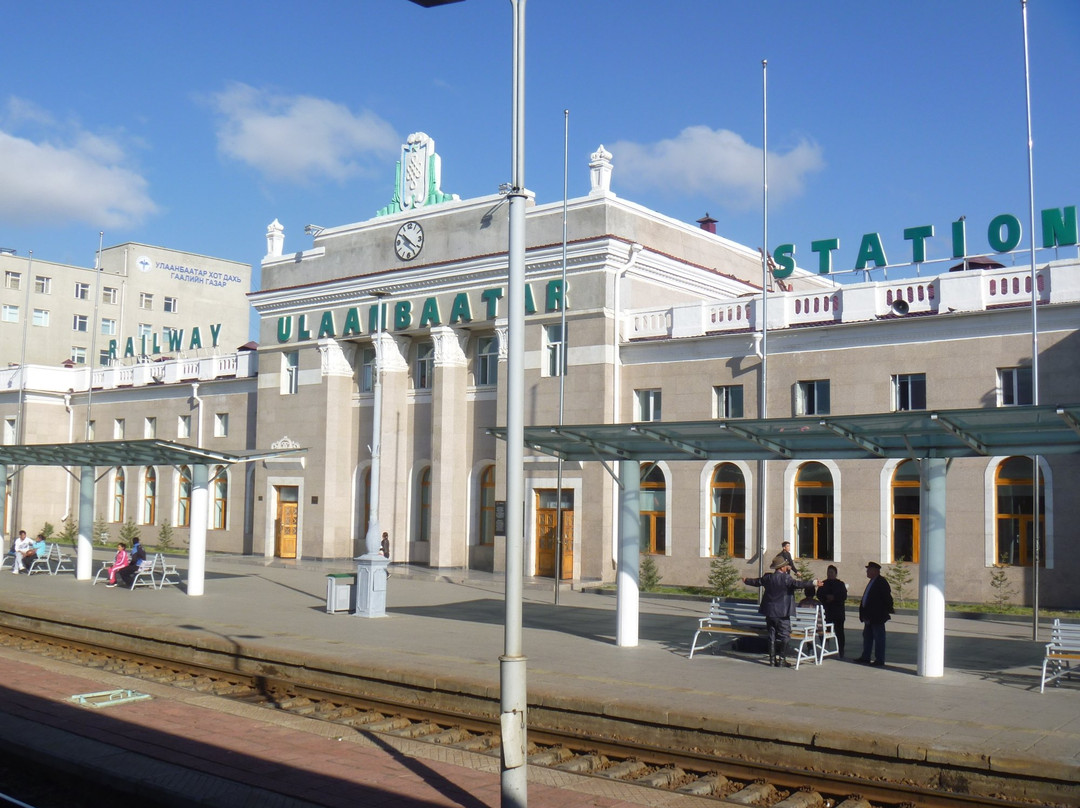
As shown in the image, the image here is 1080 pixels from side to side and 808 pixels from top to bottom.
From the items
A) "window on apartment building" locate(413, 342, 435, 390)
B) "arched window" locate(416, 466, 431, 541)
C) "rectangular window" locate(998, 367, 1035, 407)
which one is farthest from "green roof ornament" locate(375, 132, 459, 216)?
"rectangular window" locate(998, 367, 1035, 407)

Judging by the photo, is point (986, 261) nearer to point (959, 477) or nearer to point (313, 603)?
point (959, 477)

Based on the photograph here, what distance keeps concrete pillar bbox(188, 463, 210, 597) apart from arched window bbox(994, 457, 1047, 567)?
1860 centimetres

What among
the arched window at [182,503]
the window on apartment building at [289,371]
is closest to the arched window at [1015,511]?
the window on apartment building at [289,371]

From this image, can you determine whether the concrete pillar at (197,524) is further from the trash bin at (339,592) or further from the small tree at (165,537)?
the small tree at (165,537)

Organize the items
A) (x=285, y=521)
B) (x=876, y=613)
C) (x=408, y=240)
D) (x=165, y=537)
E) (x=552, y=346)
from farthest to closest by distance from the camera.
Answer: (x=165, y=537) < (x=285, y=521) < (x=408, y=240) < (x=552, y=346) < (x=876, y=613)

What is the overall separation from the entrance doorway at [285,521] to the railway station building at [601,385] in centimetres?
9

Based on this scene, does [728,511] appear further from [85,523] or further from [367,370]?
[85,523]

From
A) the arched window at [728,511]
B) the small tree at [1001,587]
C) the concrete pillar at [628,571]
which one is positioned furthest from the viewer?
the arched window at [728,511]

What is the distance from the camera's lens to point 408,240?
37.3 m

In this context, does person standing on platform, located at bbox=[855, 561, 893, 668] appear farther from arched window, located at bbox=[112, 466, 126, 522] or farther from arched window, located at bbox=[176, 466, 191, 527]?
arched window, located at bbox=[112, 466, 126, 522]

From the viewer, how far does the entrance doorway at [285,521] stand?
133 ft

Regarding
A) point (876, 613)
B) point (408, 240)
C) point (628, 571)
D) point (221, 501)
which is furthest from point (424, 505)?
point (876, 613)

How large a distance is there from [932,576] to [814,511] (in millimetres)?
13682

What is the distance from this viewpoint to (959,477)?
84.8 ft
